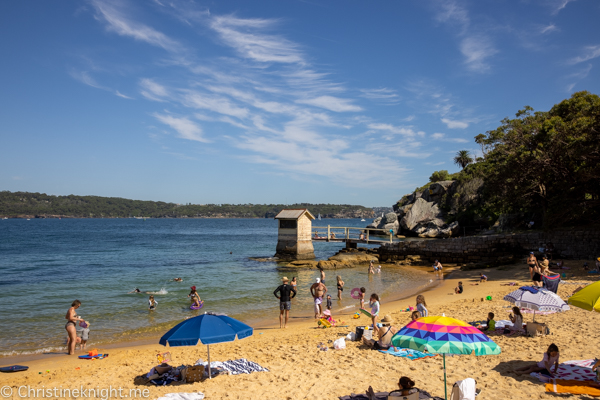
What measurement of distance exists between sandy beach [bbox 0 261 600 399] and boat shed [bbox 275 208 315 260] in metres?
18.4

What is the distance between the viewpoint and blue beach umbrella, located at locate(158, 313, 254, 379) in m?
6.78

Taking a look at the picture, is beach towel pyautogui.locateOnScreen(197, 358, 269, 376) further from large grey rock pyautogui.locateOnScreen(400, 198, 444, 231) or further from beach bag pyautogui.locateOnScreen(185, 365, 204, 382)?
large grey rock pyautogui.locateOnScreen(400, 198, 444, 231)

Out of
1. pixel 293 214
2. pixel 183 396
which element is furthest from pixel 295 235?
pixel 183 396

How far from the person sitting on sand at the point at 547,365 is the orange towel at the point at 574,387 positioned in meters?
0.34

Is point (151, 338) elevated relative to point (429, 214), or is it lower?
lower

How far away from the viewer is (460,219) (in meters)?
53.7

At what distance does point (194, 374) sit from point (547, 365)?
7.00 m

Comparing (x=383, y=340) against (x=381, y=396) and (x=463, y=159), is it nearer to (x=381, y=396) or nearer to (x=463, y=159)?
(x=381, y=396)

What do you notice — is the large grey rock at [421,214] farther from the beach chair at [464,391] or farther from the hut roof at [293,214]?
the beach chair at [464,391]

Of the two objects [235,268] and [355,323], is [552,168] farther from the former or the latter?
[235,268]

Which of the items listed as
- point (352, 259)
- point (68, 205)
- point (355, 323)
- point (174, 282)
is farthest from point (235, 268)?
point (68, 205)

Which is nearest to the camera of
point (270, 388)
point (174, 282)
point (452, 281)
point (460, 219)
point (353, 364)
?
point (270, 388)

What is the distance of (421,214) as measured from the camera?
6044 centimetres

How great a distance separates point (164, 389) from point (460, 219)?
176ft
